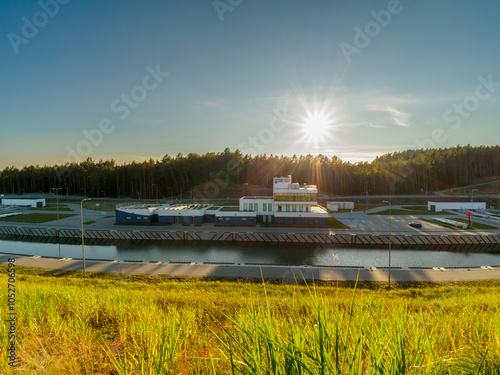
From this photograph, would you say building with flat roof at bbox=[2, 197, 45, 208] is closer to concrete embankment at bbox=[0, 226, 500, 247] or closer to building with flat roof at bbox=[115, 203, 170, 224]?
concrete embankment at bbox=[0, 226, 500, 247]

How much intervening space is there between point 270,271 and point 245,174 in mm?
47284

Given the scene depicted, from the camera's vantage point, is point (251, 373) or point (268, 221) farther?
point (268, 221)

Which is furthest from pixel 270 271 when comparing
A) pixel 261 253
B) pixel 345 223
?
pixel 345 223

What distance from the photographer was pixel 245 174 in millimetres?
60844

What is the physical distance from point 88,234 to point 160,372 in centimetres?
Result: 3036

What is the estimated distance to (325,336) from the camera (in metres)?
1.19

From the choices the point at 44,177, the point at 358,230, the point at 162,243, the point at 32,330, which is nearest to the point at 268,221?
the point at 358,230

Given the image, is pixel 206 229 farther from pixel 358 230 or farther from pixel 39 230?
pixel 39 230

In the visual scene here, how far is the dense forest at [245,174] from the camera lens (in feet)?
184

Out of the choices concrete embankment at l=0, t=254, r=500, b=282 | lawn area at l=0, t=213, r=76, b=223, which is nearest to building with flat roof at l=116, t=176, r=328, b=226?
lawn area at l=0, t=213, r=76, b=223

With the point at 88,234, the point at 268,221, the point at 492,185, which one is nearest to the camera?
the point at 88,234

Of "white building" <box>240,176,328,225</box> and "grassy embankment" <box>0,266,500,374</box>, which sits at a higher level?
"grassy embankment" <box>0,266,500,374</box>

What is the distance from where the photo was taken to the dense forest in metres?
56.2

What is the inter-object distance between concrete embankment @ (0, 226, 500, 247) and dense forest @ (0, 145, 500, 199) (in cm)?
2715
